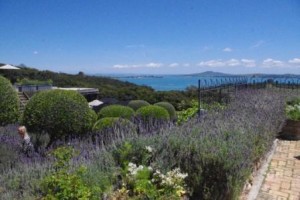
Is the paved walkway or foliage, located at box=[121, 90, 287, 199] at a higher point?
foliage, located at box=[121, 90, 287, 199]

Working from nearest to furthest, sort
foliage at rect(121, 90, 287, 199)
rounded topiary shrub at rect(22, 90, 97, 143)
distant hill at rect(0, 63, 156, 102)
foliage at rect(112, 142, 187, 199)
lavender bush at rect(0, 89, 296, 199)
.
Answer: foliage at rect(112, 142, 187, 199) → lavender bush at rect(0, 89, 296, 199) → foliage at rect(121, 90, 287, 199) → rounded topiary shrub at rect(22, 90, 97, 143) → distant hill at rect(0, 63, 156, 102)

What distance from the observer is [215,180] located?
11.0 feet

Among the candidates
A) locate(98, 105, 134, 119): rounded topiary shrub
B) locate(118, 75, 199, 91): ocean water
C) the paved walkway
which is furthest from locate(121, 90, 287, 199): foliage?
locate(118, 75, 199, 91): ocean water

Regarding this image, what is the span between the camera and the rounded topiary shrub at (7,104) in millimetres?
7863

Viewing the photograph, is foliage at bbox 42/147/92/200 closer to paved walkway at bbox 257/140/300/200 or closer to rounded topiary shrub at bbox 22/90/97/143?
paved walkway at bbox 257/140/300/200

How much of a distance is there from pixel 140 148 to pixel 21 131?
2.81 m

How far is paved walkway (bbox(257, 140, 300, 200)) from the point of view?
4172 millimetres

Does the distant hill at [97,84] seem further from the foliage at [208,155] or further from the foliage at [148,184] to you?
the foliage at [148,184]

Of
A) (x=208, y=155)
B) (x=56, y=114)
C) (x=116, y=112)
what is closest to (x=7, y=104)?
(x=56, y=114)

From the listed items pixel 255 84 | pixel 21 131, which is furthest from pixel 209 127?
pixel 255 84

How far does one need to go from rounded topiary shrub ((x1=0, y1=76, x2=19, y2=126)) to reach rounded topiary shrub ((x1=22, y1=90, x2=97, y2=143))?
3.83 feet

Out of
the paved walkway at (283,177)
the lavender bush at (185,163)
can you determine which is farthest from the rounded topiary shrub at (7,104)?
the paved walkway at (283,177)

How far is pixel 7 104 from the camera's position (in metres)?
7.96

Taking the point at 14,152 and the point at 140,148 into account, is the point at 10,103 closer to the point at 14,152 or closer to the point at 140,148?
the point at 14,152
